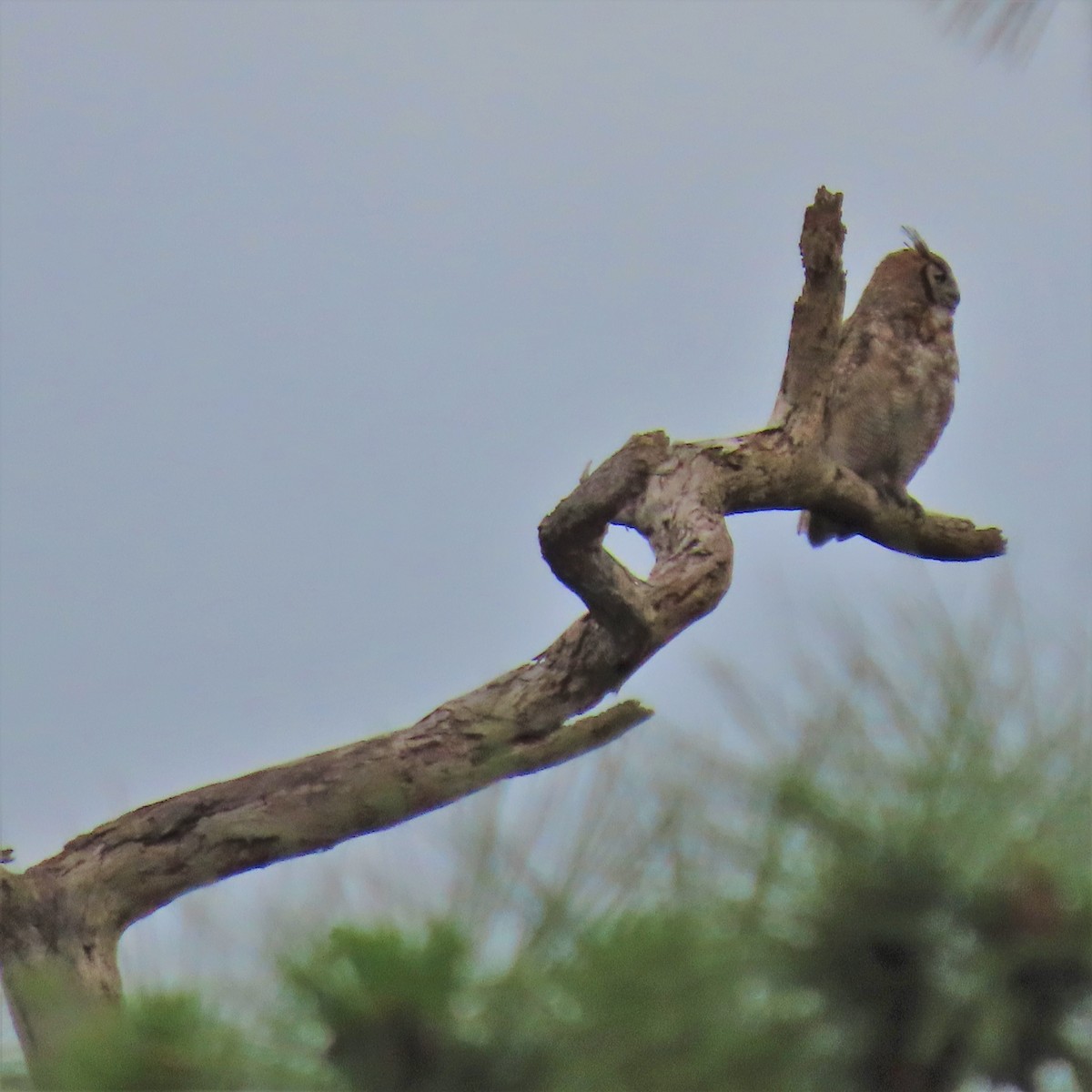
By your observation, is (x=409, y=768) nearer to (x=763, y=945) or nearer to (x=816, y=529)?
(x=763, y=945)

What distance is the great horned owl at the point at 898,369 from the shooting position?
329cm

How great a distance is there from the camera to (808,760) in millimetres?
779

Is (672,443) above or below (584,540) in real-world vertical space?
above

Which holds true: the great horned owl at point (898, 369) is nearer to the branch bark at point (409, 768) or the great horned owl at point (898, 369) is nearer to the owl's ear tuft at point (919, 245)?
the owl's ear tuft at point (919, 245)

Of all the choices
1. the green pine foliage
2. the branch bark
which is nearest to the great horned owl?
the branch bark

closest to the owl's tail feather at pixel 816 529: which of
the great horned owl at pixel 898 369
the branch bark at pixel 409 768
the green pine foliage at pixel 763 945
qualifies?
the great horned owl at pixel 898 369

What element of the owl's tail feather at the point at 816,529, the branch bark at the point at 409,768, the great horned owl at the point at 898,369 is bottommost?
the branch bark at the point at 409,768

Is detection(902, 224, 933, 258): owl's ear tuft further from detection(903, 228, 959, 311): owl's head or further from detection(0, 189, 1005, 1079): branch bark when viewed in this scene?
detection(0, 189, 1005, 1079): branch bark

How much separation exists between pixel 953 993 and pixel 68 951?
102cm

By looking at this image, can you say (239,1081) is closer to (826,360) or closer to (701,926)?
(701,926)

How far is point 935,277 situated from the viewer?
355 cm

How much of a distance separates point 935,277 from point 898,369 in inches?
12.2

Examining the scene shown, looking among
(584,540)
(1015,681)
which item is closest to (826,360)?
(584,540)

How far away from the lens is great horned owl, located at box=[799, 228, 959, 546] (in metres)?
3.29
